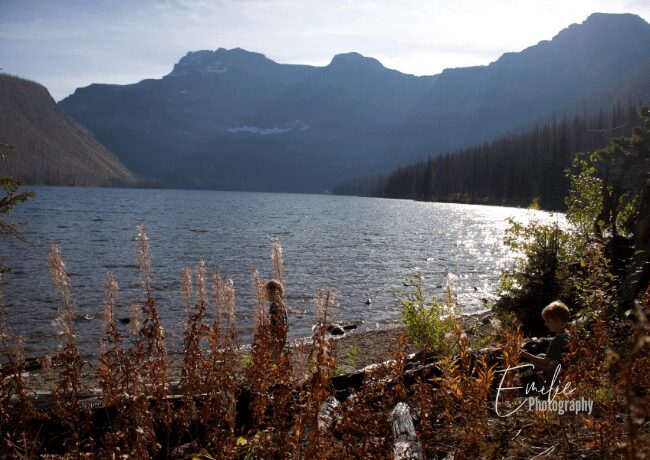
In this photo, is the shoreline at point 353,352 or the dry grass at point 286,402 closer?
the dry grass at point 286,402

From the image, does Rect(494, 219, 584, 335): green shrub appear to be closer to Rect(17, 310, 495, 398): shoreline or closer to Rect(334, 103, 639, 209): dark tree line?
Rect(17, 310, 495, 398): shoreline

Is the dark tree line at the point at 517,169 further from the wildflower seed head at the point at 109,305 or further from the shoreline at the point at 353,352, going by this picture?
the wildflower seed head at the point at 109,305

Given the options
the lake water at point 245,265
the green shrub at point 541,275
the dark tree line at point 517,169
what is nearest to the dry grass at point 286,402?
the lake water at point 245,265

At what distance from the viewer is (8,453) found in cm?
354

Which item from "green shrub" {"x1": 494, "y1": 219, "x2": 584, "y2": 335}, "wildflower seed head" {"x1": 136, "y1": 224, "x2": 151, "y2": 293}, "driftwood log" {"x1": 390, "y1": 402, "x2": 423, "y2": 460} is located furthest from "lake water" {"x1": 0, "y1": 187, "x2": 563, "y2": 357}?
"wildflower seed head" {"x1": 136, "y1": 224, "x2": 151, "y2": 293}

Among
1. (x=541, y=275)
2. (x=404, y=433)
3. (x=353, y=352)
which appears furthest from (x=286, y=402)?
(x=353, y=352)

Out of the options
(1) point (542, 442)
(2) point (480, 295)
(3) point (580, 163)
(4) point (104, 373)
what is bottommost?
(2) point (480, 295)

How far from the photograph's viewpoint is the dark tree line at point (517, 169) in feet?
383

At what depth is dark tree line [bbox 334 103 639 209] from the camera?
383 feet

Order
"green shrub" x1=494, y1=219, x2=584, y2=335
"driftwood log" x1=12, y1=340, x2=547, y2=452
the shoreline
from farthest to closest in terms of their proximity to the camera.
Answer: the shoreline
"green shrub" x1=494, y1=219, x2=584, y2=335
"driftwood log" x1=12, y1=340, x2=547, y2=452

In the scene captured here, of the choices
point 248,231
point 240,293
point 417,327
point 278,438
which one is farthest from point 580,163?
A: point 248,231

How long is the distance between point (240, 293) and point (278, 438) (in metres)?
24.9

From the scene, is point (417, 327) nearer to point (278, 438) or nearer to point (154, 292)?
point (278, 438)

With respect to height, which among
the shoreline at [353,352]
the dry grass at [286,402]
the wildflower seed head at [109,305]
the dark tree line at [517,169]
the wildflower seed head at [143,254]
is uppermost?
the dark tree line at [517,169]
